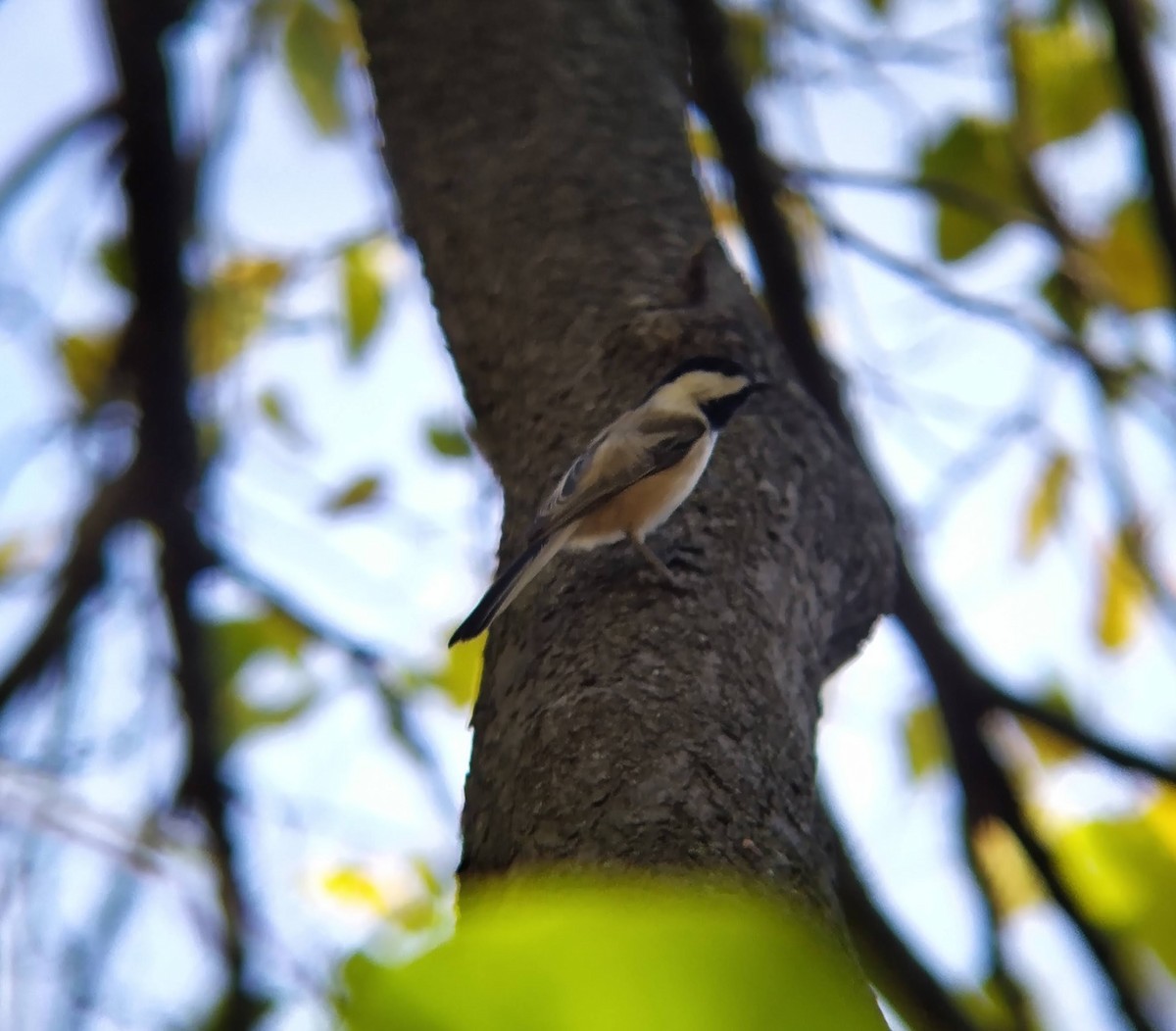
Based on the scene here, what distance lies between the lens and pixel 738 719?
1267mm

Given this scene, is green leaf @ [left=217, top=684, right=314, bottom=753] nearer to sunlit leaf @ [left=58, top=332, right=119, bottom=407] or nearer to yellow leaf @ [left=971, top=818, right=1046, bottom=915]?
sunlit leaf @ [left=58, top=332, right=119, bottom=407]

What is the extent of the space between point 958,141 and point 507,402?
1.42 meters

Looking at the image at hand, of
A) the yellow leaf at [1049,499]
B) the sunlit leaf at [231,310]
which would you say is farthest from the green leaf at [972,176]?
the sunlit leaf at [231,310]

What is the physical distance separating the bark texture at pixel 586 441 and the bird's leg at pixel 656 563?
1 cm

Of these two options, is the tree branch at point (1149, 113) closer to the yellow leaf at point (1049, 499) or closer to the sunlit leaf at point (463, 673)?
the yellow leaf at point (1049, 499)

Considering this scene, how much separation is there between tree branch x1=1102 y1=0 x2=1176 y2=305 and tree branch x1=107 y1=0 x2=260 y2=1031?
185cm

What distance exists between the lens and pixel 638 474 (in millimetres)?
2219

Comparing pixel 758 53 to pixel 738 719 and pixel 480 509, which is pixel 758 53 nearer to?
pixel 480 509

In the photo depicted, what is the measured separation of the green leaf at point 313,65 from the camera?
2941 millimetres

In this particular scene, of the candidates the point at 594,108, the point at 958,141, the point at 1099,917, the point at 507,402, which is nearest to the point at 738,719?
the point at 507,402

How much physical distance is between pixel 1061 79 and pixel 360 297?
1739mm

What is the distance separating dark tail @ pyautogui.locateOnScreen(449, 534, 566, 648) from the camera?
5.57 feet

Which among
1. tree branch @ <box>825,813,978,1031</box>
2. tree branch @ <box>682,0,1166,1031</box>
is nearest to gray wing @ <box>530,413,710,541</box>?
tree branch @ <box>682,0,1166,1031</box>

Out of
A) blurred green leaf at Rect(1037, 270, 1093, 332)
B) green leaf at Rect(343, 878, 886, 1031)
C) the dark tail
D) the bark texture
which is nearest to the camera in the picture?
green leaf at Rect(343, 878, 886, 1031)
